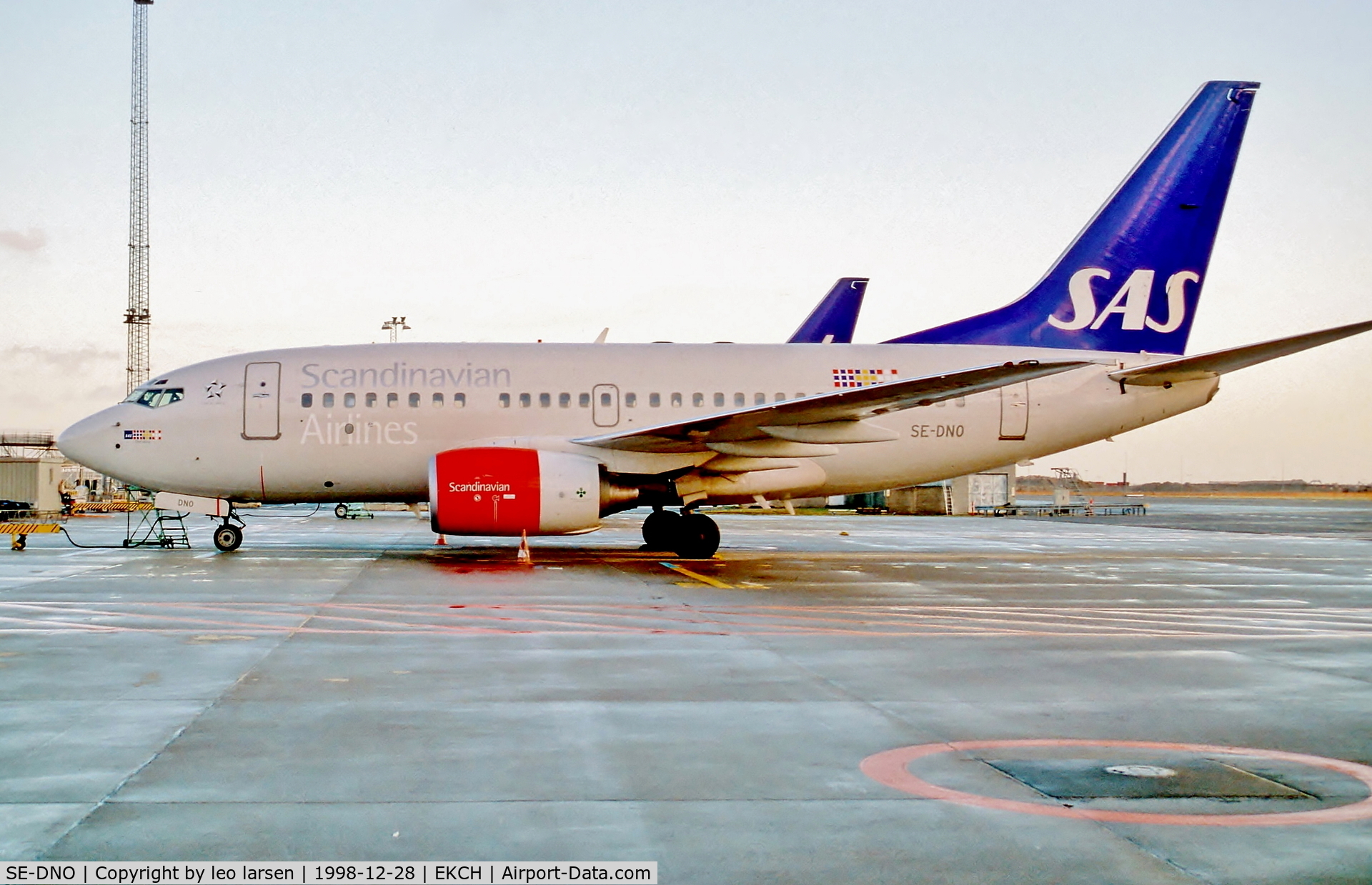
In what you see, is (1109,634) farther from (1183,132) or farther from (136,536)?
(136,536)

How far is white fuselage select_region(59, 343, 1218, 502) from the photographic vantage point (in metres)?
19.0

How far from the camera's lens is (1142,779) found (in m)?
4.84

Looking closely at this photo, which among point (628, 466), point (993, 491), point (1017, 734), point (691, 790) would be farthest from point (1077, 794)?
point (993, 491)

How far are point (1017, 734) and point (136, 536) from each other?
77.0ft

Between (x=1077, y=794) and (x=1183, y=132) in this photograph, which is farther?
(x=1183, y=132)

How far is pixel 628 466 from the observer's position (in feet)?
59.6

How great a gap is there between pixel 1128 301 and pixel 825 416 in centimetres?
740

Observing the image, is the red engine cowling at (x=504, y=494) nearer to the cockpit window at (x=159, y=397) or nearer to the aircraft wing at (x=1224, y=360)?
the cockpit window at (x=159, y=397)

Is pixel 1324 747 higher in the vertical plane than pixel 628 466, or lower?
lower

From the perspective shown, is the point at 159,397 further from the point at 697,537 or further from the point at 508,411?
the point at 697,537

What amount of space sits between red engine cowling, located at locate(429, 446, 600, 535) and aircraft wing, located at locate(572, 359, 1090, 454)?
1239mm

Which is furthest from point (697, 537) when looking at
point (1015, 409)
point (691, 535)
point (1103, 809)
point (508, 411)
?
point (1103, 809)

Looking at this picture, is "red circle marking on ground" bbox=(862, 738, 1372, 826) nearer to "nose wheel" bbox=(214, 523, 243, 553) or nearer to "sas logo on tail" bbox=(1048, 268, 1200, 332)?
"sas logo on tail" bbox=(1048, 268, 1200, 332)

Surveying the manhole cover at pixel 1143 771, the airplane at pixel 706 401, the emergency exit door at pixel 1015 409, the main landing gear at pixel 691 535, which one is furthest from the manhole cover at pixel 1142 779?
the emergency exit door at pixel 1015 409
